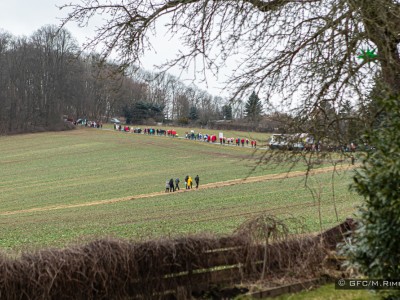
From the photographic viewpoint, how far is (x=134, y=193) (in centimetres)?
3875

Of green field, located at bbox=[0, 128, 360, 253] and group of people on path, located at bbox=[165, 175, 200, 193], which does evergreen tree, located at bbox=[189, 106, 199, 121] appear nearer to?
green field, located at bbox=[0, 128, 360, 253]

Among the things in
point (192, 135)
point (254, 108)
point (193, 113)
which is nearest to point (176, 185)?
point (254, 108)

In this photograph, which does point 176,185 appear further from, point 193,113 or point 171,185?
point 193,113

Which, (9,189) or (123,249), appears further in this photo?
(9,189)

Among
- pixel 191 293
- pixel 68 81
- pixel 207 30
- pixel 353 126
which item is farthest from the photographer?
pixel 68 81

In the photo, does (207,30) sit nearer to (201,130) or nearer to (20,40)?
(201,130)

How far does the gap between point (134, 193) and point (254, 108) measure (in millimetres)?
30564

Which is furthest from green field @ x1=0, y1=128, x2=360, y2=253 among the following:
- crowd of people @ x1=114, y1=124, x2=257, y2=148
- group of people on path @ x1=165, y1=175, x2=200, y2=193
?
crowd of people @ x1=114, y1=124, x2=257, y2=148

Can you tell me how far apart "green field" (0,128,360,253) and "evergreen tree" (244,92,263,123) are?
868 mm

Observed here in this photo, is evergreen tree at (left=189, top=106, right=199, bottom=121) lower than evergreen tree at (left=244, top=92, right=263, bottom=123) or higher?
higher

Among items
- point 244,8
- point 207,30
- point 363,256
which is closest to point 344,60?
point 244,8

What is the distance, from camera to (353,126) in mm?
8234

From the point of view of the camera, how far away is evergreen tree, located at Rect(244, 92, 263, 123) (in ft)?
29.7

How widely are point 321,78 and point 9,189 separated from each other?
41.5 meters
